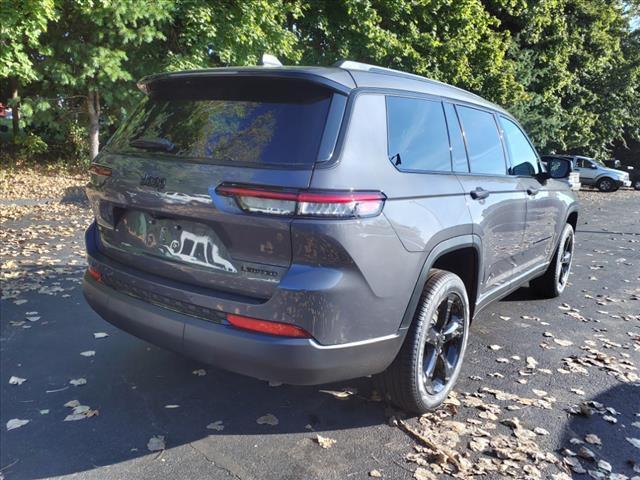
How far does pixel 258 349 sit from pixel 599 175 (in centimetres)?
2740

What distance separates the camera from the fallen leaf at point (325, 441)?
2.83 meters

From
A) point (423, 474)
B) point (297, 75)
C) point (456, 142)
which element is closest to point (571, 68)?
point (456, 142)

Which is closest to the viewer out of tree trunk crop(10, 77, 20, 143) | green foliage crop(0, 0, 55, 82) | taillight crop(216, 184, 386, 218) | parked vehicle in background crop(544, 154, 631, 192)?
taillight crop(216, 184, 386, 218)

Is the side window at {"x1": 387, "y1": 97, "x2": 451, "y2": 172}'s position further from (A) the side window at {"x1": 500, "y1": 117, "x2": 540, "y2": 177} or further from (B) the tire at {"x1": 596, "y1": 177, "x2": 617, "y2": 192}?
(B) the tire at {"x1": 596, "y1": 177, "x2": 617, "y2": 192}

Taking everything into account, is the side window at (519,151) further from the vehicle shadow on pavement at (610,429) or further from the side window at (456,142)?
the vehicle shadow on pavement at (610,429)

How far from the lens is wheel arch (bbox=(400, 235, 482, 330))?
2.74 meters

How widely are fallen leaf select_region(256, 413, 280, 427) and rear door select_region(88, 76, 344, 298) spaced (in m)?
1.00

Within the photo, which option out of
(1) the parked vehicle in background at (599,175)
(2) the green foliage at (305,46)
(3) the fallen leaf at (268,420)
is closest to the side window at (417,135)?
(3) the fallen leaf at (268,420)

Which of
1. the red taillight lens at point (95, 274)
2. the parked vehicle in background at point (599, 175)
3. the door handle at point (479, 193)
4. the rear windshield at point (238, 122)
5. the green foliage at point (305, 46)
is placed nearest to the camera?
the rear windshield at point (238, 122)

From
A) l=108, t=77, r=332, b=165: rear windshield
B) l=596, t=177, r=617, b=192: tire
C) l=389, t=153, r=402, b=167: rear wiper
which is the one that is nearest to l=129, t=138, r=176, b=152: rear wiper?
l=108, t=77, r=332, b=165: rear windshield

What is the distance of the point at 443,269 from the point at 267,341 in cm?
141

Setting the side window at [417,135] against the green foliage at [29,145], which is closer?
the side window at [417,135]

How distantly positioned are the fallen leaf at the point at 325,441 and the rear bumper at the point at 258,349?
1.66 feet

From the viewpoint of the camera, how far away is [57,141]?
651 inches
